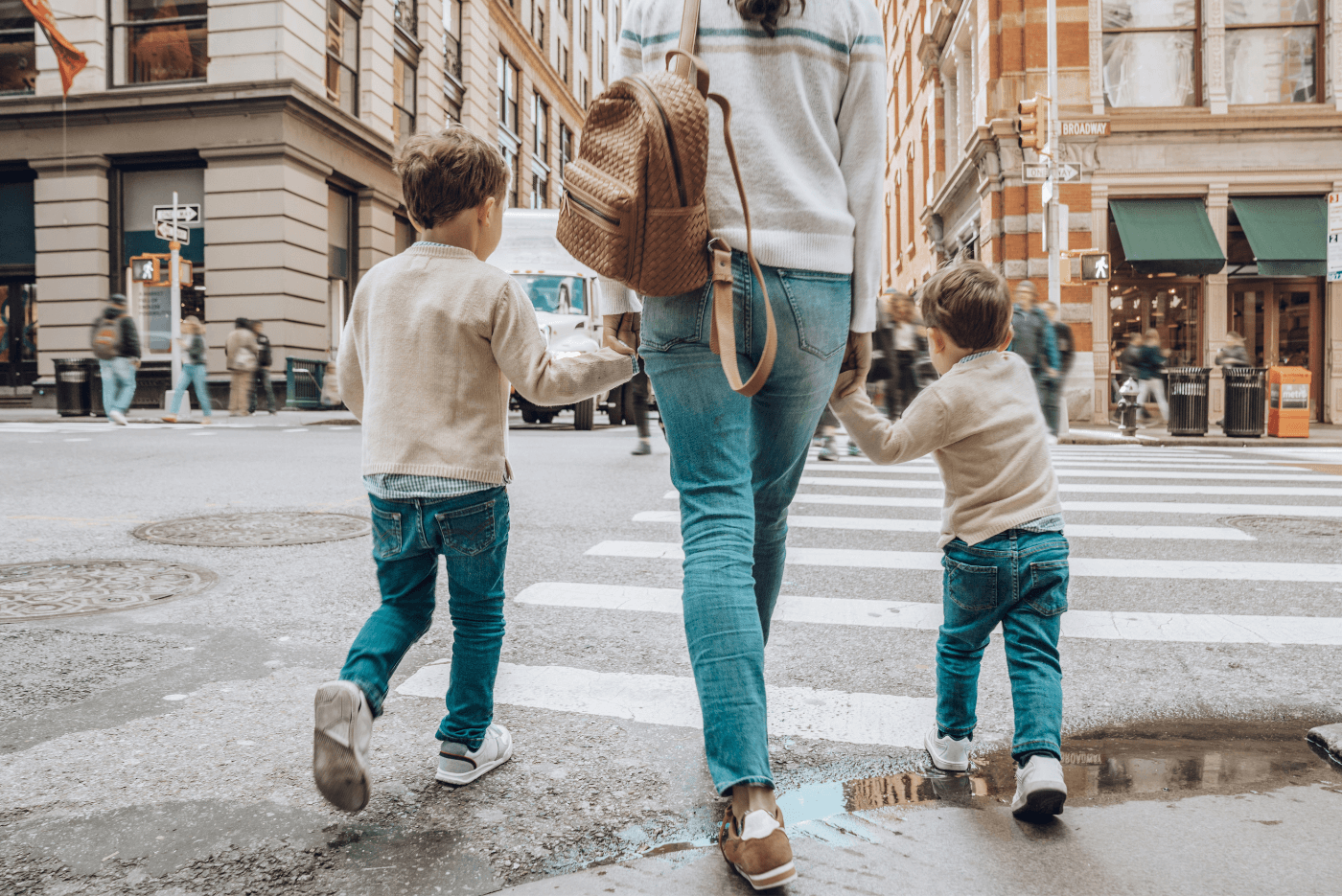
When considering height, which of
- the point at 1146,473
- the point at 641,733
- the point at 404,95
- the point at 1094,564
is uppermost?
the point at 404,95

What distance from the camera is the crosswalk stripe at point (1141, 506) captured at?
7492mm

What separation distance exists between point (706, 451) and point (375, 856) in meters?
1.10

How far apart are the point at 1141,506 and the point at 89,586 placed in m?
6.99

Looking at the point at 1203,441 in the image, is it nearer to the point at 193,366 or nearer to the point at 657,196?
the point at 657,196

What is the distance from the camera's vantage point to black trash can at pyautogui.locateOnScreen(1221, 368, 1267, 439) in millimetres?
15773

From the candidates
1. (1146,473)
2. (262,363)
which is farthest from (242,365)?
(1146,473)

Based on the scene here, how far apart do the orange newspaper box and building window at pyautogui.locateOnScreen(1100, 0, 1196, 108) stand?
772cm

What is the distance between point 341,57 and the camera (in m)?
23.7

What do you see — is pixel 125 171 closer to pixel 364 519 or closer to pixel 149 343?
pixel 149 343

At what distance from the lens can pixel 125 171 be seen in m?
22.1

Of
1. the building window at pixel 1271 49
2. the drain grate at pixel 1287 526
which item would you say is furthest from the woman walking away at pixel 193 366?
the building window at pixel 1271 49

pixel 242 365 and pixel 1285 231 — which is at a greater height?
pixel 1285 231

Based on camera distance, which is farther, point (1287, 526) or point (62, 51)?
point (62, 51)

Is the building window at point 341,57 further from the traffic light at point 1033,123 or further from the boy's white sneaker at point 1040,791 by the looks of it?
the boy's white sneaker at point 1040,791
